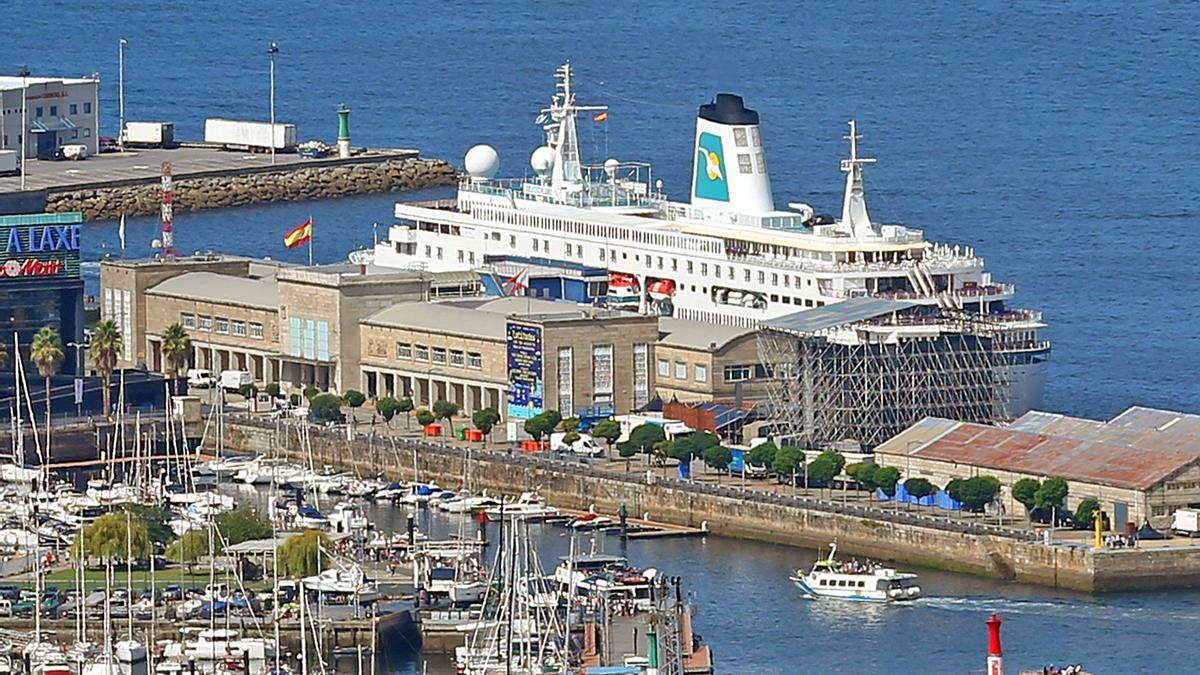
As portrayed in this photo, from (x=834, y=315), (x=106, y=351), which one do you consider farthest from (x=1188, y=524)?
(x=106, y=351)

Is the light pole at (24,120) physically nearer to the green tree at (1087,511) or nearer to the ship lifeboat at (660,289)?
the ship lifeboat at (660,289)

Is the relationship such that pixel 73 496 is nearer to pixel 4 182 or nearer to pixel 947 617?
pixel 947 617

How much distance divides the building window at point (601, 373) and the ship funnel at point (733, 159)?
7.72 m

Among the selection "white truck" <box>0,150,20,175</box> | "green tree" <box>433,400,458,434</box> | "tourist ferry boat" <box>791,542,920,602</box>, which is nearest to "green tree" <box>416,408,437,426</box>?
"green tree" <box>433,400,458,434</box>

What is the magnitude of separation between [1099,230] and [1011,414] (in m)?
33.8

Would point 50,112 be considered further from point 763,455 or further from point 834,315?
point 763,455

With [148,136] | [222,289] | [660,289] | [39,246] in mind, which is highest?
[148,136]

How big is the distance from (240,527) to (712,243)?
20807 millimetres

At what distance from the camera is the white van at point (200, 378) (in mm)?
92250

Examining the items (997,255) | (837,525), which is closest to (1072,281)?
(997,255)

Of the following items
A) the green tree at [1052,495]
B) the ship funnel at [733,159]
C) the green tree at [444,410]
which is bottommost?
the green tree at [1052,495]

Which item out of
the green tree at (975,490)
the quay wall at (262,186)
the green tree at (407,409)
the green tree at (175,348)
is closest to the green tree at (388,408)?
the green tree at (407,409)

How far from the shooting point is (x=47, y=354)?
87.1 m

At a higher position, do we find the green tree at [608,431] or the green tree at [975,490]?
the green tree at [608,431]
